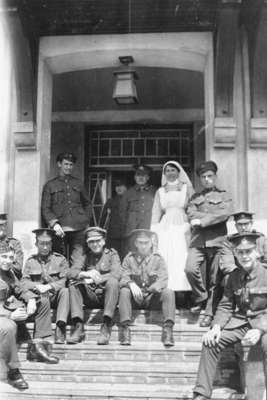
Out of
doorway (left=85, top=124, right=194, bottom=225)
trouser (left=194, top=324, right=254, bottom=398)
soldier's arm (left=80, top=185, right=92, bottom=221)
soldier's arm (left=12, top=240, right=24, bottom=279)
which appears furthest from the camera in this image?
doorway (left=85, top=124, right=194, bottom=225)

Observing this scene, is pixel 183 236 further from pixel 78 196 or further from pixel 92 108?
pixel 92 108

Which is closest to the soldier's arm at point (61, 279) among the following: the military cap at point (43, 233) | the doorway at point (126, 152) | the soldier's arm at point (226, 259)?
the military cap at point (43, 233)

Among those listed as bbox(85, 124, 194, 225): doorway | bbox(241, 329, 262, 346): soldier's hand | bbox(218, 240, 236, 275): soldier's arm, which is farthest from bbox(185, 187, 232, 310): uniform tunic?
bbox(85, 124, 194, 225): doorway

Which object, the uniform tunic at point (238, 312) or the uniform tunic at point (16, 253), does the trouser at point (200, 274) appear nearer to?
the uniform tunic at point (238, 312)

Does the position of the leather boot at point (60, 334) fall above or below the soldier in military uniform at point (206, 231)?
below

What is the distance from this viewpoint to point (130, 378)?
17.7ft

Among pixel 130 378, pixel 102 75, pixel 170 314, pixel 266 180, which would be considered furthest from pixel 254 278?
pixel 102 75

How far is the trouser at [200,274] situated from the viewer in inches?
244

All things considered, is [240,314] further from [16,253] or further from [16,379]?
[16,253]

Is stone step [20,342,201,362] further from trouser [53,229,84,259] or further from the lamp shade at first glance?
the lamp shade

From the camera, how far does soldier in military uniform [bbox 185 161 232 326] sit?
629cm

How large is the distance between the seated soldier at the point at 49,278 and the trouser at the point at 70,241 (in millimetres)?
471

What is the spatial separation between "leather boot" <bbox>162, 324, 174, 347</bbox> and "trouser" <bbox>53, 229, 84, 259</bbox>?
5.50 ft

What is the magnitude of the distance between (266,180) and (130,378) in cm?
291
